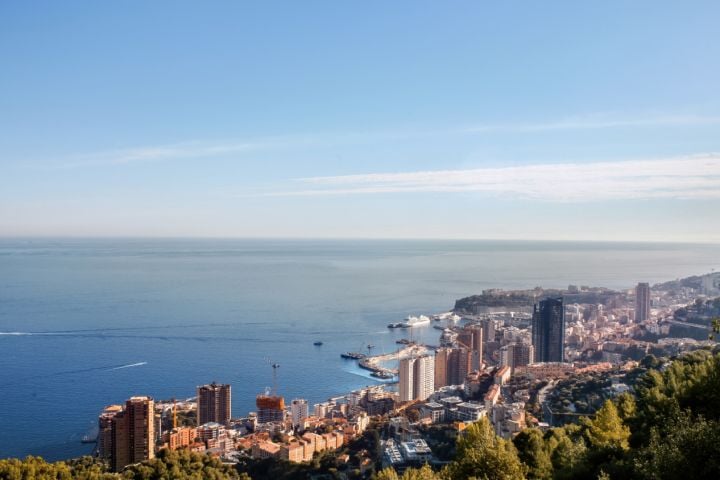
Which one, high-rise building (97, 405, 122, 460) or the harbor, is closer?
high-rise building (97, 405, 122, 460)

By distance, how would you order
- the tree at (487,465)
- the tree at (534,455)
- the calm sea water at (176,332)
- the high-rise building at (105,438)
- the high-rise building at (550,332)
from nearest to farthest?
the tree at (487,465), the tree at (534,455), the high-rise building at (105,438), the calm sea water at (176,332), the high-rise building at (550,332)

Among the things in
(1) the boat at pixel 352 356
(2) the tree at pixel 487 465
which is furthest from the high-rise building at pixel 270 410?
(2) the tree at pixel 487 465

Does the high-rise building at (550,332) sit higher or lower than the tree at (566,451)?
lower

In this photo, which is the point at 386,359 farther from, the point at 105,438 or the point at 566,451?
the point at 566,451

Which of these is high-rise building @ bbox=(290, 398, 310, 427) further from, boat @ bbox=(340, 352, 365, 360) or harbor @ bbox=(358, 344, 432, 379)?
boat @ bbox=(340, 352, 365, 360)

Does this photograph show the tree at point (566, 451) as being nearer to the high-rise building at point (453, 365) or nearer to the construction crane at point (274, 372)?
the construction crane at point (274, 372)

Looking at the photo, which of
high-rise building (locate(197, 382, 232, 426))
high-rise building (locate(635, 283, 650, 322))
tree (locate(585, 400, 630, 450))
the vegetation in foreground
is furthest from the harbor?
tree (locate(585, 400, 630, 450))

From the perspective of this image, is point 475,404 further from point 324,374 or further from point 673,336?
point 673,336
